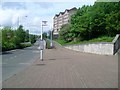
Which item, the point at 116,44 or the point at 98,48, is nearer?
the point at 116,44

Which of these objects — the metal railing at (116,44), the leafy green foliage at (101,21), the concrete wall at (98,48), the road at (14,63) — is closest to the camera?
the road at (14,63)

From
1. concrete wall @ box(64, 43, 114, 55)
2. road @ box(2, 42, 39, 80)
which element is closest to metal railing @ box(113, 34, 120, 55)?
concrete wall @ box(64, 43, 114, 55)

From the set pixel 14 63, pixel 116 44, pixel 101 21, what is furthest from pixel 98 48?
pixel 14 63

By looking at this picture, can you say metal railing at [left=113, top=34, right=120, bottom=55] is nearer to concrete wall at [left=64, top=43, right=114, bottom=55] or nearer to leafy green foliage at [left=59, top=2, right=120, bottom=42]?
concrete wall at [left=64, top=43, right=114, bottom=55]

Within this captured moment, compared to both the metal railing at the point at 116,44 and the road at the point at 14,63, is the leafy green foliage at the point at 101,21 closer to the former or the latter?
the metal railing at the point at 116,44

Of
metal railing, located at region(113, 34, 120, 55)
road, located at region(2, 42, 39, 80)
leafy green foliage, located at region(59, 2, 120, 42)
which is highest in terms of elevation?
leafy green foliage, located at region(59, 2, 120, 42)

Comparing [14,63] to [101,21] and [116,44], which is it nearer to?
[116,44]

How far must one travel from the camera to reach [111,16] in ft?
148

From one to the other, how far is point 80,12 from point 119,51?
34474 millimetres

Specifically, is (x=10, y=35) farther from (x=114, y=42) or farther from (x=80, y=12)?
(x=114, y=42)

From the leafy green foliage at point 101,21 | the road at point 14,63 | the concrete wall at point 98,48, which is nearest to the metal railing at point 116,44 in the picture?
the concrete wall at point 98,48

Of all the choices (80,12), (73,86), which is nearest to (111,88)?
(73,86)

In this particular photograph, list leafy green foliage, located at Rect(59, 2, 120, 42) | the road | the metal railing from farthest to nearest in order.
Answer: leafy green foliage, located at Rect(59, 2, 120, 42) < the metal railing < the road

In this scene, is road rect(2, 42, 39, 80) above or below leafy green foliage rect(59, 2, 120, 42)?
below
